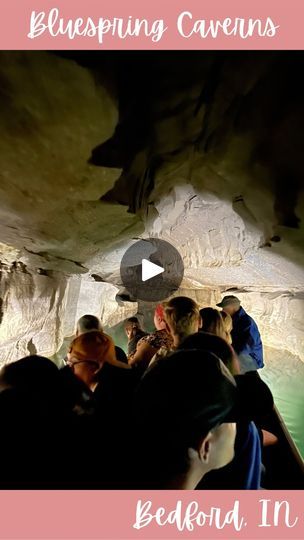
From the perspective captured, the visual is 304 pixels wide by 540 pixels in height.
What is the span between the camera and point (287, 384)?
4910 millimetres

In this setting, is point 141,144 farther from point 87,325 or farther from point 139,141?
point 87,325

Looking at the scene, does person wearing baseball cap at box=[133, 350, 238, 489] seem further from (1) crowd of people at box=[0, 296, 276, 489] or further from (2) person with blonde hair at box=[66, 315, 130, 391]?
(2) person with blonde hair at box=[66, 315, 130, 391]

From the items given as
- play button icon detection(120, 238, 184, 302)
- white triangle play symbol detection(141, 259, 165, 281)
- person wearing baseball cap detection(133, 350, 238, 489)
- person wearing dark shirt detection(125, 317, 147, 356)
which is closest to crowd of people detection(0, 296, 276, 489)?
person wearing baseball cap detection(133, 350, 238, 489)

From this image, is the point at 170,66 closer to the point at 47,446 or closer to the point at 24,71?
the point at 24,71

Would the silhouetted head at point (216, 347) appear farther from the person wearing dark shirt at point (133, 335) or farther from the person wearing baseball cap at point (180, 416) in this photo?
the person wearing dark shirt at point (133, 335)

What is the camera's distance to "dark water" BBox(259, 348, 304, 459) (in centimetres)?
402

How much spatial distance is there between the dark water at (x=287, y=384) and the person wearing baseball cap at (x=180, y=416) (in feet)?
12.7

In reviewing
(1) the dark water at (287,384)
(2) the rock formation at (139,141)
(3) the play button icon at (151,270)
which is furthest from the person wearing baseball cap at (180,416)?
(1) the dark water at (287,384)

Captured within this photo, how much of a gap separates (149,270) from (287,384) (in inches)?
136

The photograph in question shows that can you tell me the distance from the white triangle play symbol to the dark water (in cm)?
303

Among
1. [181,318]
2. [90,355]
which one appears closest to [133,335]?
[181,318]

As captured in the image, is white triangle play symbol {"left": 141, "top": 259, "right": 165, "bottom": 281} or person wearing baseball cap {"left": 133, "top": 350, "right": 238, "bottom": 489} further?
white triangle play symbol {"left": 141, "top": 259, "right": 165, "bottom": 281}

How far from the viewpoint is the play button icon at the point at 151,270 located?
314 centimetres

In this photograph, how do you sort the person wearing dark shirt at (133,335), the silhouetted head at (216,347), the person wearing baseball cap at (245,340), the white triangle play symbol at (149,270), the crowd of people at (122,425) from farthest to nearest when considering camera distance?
1. the white triangle play symbol at (149,270)
2. the person wearing dark shirt at (133,335)
3. the person wearing baseball cap at (245,340)
4. the silhouetted head at (216,347)
5. the crowd of people at (122,425)
